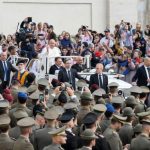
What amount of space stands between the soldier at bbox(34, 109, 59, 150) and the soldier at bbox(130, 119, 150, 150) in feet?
4.33

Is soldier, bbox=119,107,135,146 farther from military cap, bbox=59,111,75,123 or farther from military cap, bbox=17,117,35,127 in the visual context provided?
military cap, bbox=17,117,35,127

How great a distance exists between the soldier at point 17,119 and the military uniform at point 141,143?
1947 millimetres

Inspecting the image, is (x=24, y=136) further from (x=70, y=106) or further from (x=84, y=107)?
(x=84, y=107)

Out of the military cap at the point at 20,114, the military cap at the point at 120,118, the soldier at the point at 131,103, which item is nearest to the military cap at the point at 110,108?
the military cap at the point at 120,118

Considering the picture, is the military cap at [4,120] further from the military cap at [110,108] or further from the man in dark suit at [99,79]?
the man in dark suit at [99,79]

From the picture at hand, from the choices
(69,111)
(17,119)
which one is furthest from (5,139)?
(69,111)

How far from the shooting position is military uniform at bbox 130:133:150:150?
1232 cm

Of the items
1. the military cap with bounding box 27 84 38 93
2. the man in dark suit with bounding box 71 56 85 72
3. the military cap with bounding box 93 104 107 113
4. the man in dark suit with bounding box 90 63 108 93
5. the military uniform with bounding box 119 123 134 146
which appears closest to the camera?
the military uniform with bounding box 119 123 134 146

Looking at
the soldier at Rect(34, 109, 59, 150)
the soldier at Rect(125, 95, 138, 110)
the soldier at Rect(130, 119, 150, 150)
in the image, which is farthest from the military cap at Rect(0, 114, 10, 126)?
the soldier at Rect(125, 95, 138, 110)

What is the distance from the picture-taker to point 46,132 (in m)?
12.6

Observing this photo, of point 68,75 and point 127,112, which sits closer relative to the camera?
point 127,112

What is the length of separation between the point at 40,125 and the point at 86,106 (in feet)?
4.36

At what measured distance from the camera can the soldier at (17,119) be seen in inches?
512

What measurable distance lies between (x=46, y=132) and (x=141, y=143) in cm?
154
